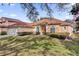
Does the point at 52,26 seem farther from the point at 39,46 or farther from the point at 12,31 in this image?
the point at 12,31

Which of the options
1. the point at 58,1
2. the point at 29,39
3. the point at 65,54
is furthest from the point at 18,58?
the point at 58,1

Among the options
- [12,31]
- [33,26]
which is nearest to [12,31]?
[12,31]

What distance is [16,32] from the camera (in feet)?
4.35

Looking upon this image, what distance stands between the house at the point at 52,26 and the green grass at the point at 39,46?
0.06 m

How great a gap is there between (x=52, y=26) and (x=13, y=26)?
1.07 feet

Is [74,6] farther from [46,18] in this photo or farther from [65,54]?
[65,54]

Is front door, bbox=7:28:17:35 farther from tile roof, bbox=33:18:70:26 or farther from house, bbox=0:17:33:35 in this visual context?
tile roof, bbox=33:18:70:26

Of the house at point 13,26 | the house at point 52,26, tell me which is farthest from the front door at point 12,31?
the house at point 52,26

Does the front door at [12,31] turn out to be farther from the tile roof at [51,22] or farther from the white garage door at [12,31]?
the tile roof at [51,22]

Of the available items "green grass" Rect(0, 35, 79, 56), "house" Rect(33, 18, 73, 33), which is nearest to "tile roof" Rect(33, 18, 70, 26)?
"house" Rect(33, 18, 73, 33)

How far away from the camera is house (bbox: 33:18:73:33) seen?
1324mm

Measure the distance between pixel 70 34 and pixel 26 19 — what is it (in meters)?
0.39

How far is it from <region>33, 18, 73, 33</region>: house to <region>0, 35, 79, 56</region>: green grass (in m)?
0.06

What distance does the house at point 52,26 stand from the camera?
132 cm
